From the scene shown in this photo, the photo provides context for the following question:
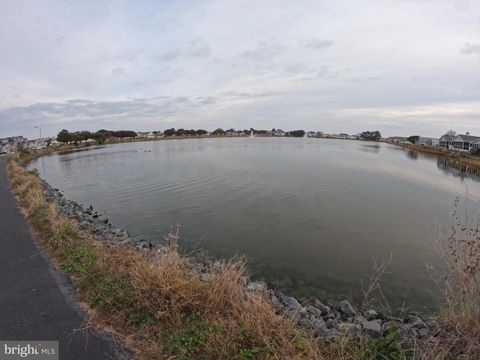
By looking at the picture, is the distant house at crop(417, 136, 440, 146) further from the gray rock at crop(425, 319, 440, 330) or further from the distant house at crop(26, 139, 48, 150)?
the distant house at crop(26, 139, 48, 150)

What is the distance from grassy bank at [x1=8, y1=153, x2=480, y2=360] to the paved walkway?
0.21 metres

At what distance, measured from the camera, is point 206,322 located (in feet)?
11.4

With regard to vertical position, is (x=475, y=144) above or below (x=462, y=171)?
above

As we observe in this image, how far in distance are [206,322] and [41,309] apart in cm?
255

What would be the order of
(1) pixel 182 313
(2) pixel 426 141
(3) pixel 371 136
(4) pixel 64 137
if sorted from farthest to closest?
(3) pixel 371 136 → (2) pixel 426 141 → (4) pixel 64 137 → (1) pixel 182 313

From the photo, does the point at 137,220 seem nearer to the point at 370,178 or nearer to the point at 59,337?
the point at 59,337

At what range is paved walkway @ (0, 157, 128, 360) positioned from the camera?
3.28 metres

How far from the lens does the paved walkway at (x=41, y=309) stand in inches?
129

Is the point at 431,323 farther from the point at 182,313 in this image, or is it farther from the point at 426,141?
the point at 426,141

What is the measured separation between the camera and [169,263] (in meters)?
4.32

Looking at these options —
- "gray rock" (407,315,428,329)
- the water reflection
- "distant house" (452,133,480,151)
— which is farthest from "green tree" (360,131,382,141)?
"gray rock" (407,315,428,329)

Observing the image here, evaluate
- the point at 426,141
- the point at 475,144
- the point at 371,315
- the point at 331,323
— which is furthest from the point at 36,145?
the point at 426,141

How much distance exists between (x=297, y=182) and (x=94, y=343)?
65.2 feet

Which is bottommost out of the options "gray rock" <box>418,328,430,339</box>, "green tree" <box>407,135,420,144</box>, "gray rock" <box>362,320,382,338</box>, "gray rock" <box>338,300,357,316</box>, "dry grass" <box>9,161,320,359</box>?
"gray rock" <box>338,300,357,316</box>
